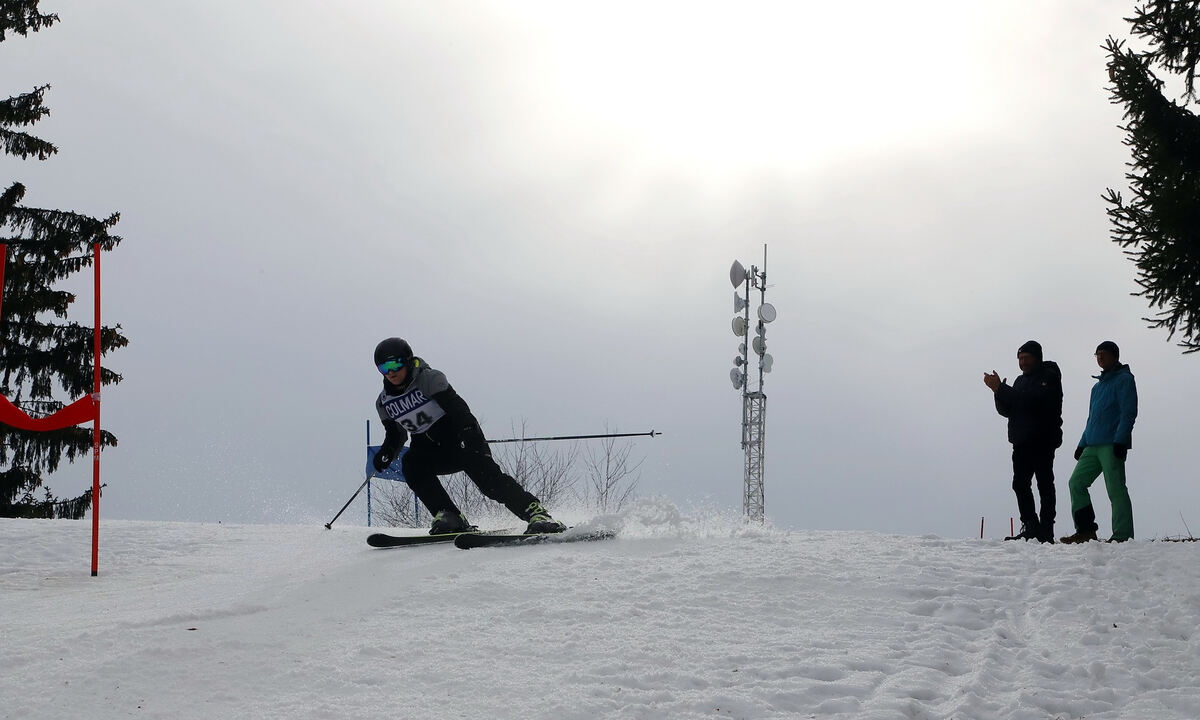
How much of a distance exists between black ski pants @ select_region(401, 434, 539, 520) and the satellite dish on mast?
10.5m

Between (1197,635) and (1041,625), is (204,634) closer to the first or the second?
(1041,625)

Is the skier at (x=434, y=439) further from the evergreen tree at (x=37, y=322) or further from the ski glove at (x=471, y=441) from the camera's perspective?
the evergreen tree at (x=37, y=322)

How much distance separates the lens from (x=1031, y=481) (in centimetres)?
928

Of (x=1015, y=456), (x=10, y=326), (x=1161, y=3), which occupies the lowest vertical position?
(x=1015, y=456)

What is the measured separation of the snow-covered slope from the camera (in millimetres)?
4762

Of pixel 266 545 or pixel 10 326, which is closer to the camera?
pixel 266 545

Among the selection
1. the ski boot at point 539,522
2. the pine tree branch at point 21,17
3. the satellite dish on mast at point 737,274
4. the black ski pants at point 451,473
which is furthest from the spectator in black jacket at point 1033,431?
the pine tree branch at point 21,17

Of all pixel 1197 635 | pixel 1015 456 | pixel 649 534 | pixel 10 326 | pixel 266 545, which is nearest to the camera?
pixel 1197 635

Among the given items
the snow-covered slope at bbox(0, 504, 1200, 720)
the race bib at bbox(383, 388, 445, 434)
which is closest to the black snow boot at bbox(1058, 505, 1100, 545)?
the snow-covered slope at bbox(0, 504, 1200, 720)

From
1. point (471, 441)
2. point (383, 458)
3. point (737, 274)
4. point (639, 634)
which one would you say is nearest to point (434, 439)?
point (471, 441)

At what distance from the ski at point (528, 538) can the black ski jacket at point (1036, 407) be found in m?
3.80

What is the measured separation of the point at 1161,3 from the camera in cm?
1044

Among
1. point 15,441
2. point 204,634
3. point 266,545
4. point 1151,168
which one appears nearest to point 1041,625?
point 204,634

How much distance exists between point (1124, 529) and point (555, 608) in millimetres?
5479
